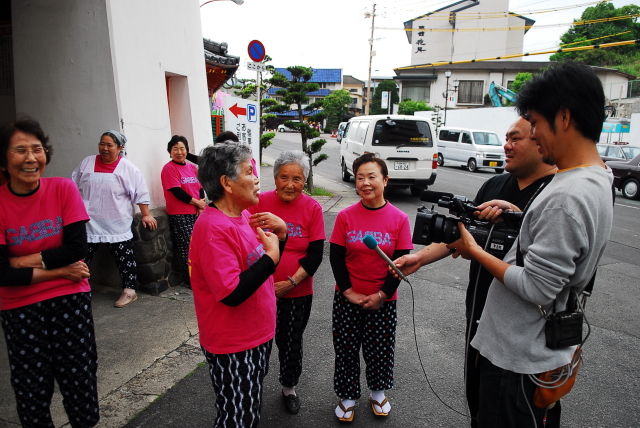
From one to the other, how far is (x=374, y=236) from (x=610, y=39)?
46490 mm

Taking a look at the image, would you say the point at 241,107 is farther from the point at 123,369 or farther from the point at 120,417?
the point at 120,417

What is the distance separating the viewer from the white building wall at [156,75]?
4336 millimetres

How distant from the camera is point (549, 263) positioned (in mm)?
1450

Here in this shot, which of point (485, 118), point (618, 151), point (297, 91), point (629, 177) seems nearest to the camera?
point (297, 91)

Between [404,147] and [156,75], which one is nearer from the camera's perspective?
[156,75]

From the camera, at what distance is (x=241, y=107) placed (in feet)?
22.1

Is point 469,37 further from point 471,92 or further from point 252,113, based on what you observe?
point 252,113

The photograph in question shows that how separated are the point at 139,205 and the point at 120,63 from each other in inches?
57.4

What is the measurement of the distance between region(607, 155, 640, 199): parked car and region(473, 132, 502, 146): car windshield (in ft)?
18.9

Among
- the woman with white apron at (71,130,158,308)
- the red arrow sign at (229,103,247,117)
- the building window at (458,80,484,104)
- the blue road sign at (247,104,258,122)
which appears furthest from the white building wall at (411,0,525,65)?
the woman with white apron at (71,130,158,308)

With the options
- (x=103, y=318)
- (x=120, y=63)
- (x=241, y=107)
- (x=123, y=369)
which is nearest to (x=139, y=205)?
→ (x=103, y=318)

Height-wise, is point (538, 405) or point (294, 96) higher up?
point (294, 96)

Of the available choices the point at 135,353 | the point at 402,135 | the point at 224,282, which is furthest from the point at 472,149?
the point at 224,282

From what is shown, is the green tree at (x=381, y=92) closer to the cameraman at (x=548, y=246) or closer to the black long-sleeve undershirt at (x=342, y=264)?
the black long-sleeve undershirt at (x=342, y=264)
